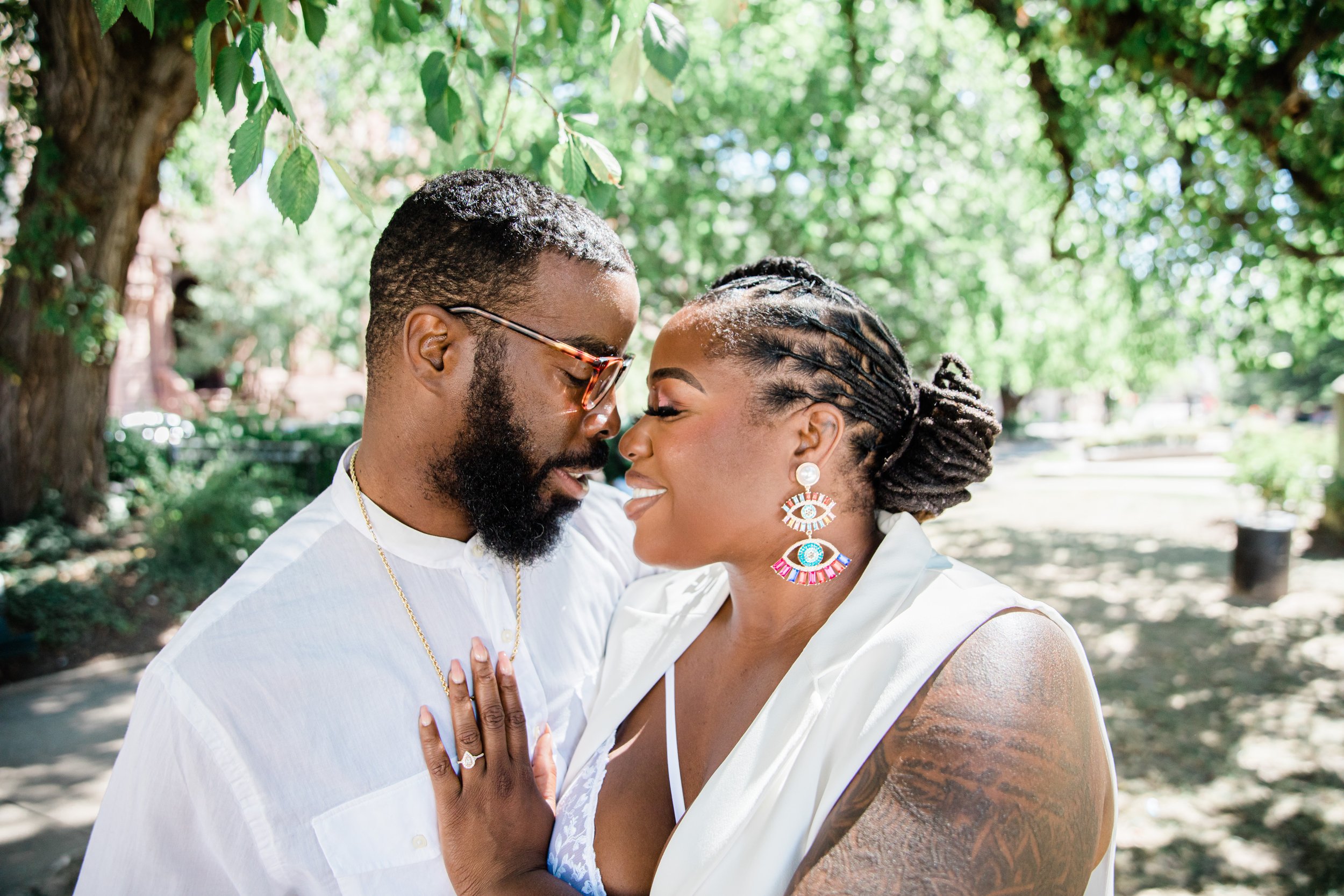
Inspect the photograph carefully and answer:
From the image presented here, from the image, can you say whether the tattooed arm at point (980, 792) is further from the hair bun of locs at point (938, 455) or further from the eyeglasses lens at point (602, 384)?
the eyeglasses lens at point (602, 384)

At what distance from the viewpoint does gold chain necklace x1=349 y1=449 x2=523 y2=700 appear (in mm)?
2133

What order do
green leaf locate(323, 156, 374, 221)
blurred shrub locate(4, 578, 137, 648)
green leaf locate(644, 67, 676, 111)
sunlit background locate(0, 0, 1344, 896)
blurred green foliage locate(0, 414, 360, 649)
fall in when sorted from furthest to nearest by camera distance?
blurred green foliage locate(0, 414, 360, 649) → blurred shrub locate(4, 578, 137, 648) → sunlit background locate(0, 0, 1344, 896) → green leaf locate(644, 67, 676, 111) → green leaf locate(323, 156, 374, 221)

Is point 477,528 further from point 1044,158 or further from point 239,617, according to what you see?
point 1044,158

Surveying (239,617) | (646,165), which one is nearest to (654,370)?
(239,617)

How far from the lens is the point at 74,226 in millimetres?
8008

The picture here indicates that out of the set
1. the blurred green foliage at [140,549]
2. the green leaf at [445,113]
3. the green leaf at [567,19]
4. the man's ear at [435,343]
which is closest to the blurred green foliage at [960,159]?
the blurred green foliage at [140,549]

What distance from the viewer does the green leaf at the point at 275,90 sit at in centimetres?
193

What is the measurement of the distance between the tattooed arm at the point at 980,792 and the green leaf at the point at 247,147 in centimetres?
184

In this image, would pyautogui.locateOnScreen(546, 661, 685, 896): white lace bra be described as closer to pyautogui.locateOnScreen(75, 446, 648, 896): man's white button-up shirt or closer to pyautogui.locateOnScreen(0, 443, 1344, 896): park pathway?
pyautogui.locateOnScreen(75, 446, 648, 896): man's white button-up shirt

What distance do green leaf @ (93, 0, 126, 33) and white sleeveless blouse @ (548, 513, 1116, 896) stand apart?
1981mm

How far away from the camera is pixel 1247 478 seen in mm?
12688

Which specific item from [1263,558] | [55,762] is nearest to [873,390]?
[55,762]

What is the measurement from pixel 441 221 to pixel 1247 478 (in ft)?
45.7

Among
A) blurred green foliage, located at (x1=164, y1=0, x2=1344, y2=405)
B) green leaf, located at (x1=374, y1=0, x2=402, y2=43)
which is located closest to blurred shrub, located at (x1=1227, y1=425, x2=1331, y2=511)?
blurred green foliage, located at (x1=164, y1=0, x2=1344, y2=405)
